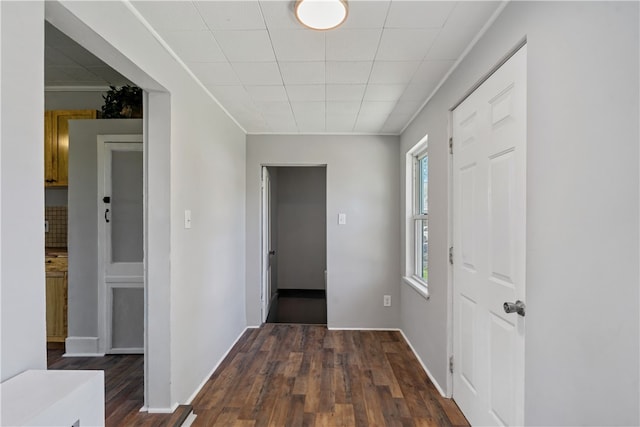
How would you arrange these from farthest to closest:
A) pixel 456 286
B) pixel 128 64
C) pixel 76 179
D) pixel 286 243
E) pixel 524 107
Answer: pixel 286 243
pixel 76 179
pixel 456 286
pixel 128 64
pixel 524 107

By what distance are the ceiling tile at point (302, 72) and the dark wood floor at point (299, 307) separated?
3.21 m

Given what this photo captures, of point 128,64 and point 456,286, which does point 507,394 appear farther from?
point 128,64

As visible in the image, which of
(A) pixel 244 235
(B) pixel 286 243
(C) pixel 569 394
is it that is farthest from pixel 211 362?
(B) pixel 286 243

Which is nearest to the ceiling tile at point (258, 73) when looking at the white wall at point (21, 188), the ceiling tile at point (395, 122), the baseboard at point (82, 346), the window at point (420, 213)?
the white wall at point (21, 188)

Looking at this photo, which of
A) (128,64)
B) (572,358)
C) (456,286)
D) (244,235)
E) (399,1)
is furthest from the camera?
(244,235)

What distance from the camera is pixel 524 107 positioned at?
1.36 meters

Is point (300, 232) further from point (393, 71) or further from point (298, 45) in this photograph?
point (298, 45)

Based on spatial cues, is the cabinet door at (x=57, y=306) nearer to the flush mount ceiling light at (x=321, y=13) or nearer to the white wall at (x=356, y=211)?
the white wall at (x=356, y=211)

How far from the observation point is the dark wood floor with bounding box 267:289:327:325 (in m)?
4.66

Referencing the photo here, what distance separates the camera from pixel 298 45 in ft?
6.08

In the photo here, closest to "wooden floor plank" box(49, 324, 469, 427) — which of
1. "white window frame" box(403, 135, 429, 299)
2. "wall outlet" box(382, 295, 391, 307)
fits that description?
"wall outlet" box(382, 295, 391, 307)

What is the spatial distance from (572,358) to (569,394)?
0.13m

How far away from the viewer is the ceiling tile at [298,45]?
1737mm

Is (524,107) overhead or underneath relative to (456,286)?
overhead
